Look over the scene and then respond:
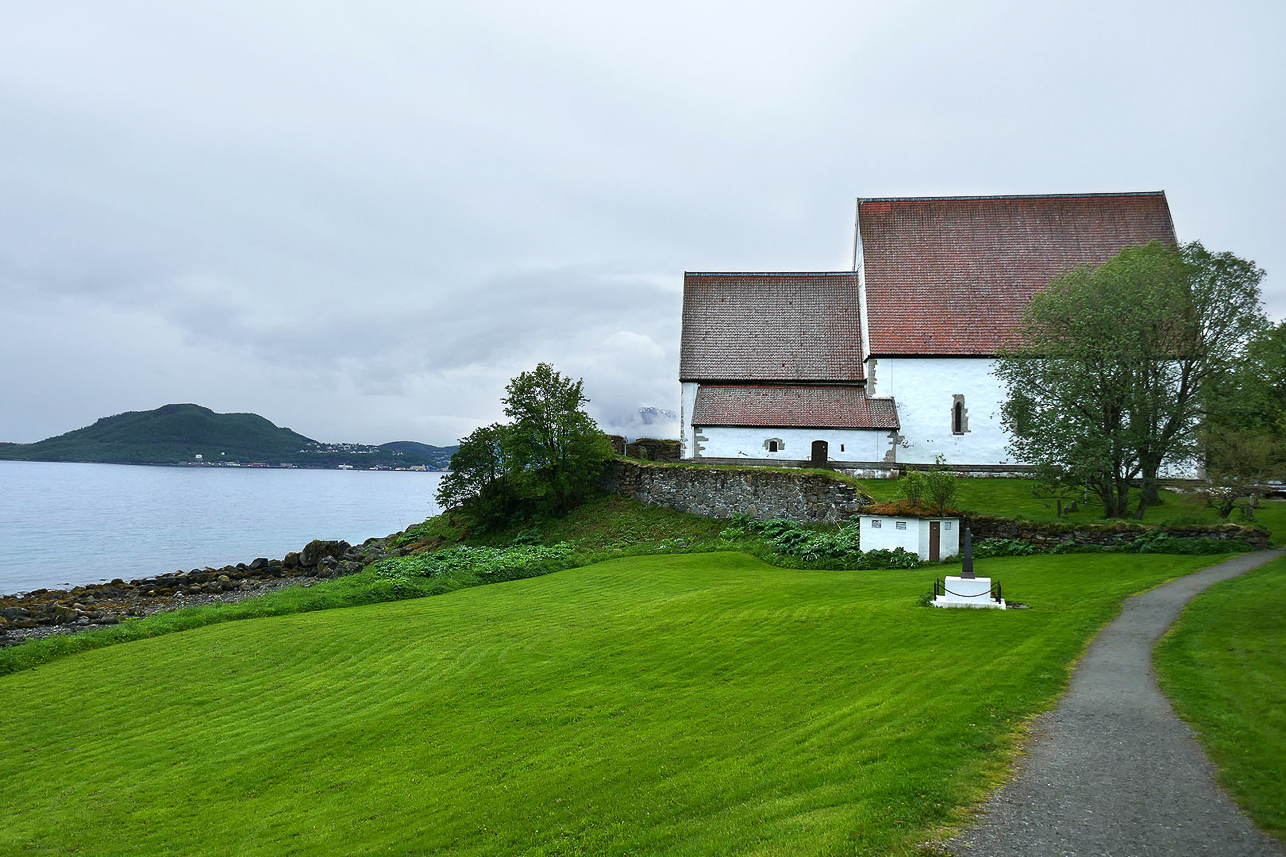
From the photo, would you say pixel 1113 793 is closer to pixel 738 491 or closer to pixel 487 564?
pixel 487 564

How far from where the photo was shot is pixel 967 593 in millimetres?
15578

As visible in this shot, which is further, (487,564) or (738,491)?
(738,491)

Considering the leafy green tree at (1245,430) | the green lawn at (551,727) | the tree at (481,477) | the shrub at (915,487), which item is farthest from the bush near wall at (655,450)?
the green lawn at (551,727)

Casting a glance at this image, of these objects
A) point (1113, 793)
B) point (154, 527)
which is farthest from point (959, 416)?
point (154, 527)

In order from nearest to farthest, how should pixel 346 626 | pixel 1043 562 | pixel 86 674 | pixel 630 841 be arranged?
pixel 630 841 < pixel 86 674 < pixel 346 626 < pixel 1043 562

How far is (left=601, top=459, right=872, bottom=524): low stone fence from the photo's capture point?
28828mm

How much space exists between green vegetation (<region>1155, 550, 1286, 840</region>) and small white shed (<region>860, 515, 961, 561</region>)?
7.26 m

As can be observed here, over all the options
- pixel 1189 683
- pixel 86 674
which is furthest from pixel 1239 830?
pixel 86 674

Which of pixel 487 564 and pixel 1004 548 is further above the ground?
pixel 1004 548

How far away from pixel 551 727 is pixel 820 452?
2874cm

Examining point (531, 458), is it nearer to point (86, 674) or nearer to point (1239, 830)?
point (86, 674)

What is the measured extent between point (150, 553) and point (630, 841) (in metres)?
49.7

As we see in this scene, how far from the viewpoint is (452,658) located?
1398 centimetres

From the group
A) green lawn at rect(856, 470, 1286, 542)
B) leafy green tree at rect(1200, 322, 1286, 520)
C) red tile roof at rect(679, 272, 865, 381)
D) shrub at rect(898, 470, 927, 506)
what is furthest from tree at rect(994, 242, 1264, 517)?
red tile roof at rect(679, 272, 865, 381)
